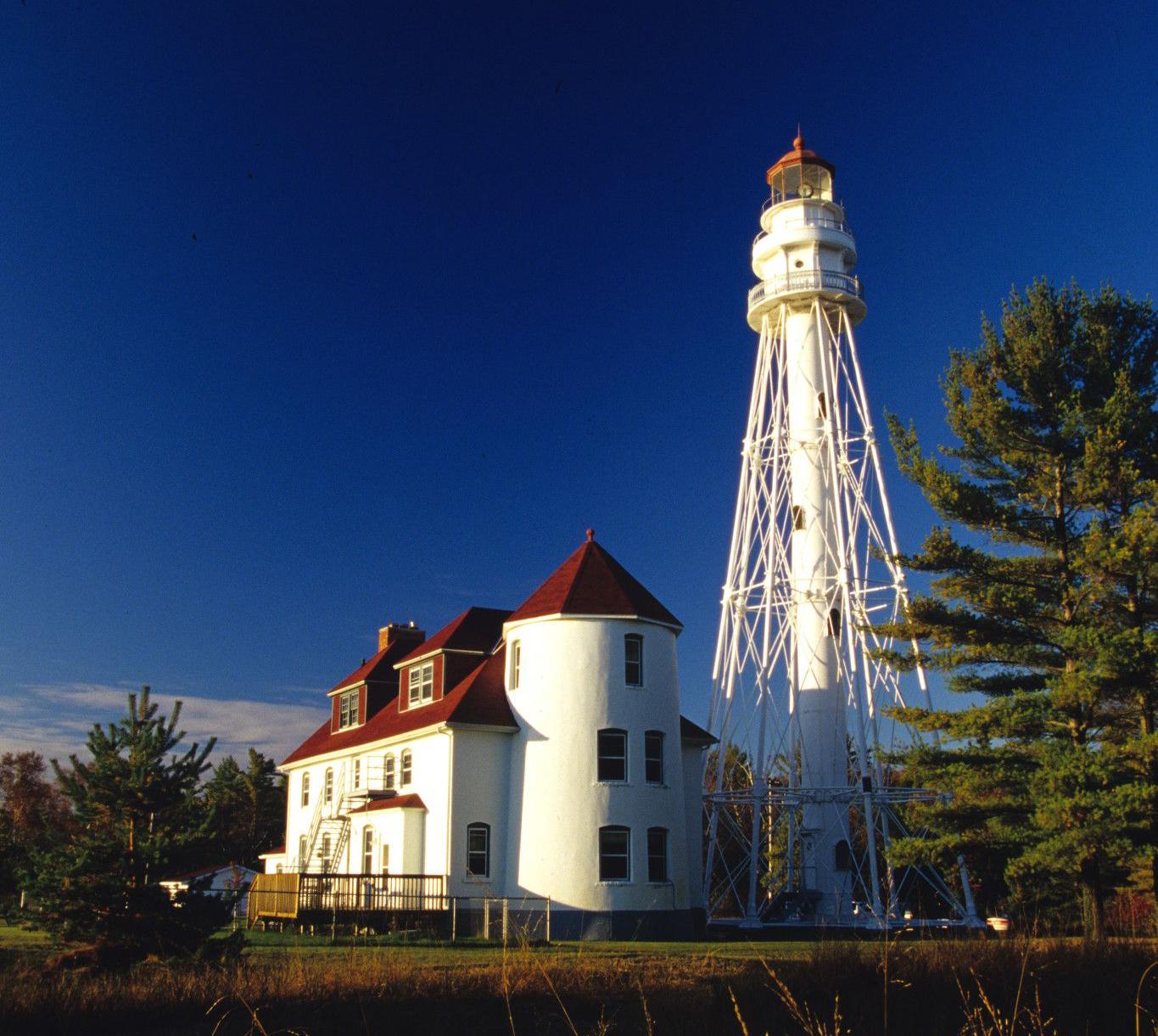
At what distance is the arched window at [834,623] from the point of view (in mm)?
38938

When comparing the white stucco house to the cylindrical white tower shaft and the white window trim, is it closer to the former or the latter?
the white window trim

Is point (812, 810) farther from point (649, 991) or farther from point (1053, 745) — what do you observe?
point (649, 991)

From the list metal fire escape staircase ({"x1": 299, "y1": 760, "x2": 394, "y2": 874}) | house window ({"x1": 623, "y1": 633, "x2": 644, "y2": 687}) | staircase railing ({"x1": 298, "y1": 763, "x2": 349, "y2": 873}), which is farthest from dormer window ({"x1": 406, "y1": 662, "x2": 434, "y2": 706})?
house window ({"x1": 623, "y1": 633, "x2": 644, "y2": 687})

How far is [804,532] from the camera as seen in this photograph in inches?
1560

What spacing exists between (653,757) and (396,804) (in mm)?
7973

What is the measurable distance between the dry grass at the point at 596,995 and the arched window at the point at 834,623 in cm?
2195

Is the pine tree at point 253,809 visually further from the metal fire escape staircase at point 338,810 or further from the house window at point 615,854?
the house window at point 615,854

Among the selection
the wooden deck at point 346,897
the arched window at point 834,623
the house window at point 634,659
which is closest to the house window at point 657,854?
the house window at point 634,659

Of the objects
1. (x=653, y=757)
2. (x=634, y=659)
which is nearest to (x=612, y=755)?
(x=653, y=757)

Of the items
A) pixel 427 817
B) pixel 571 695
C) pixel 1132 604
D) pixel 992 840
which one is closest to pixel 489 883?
pixel 427 817

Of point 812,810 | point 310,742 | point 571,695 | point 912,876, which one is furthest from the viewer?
point 310,742

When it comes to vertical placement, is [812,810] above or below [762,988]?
above

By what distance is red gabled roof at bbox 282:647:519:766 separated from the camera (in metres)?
34.4

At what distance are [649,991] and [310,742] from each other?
3478 centimetres
